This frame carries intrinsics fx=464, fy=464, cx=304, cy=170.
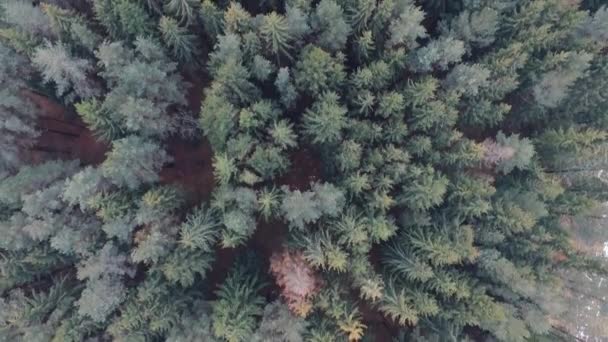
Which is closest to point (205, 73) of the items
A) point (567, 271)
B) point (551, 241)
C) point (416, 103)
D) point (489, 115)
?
point (416, 103)

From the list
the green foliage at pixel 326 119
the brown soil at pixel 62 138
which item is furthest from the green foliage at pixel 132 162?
the green foliage at pixel 326 119

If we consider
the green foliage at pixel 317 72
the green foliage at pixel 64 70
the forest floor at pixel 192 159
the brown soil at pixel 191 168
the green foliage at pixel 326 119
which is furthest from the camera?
the brown soil at pixel 191 168

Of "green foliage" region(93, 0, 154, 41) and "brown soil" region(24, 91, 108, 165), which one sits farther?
→ "brown soil" region(24, 91, 108, 165)

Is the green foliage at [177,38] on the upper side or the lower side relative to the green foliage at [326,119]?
upper

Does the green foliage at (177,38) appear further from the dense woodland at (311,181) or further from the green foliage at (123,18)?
the green foliage at (123,18)

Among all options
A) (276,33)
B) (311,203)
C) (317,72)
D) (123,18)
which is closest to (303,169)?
(311,203)

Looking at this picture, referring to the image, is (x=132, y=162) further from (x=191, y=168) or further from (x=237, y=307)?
(x=237, y=307)

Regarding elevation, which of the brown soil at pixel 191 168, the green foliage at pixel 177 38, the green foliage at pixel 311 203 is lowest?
the brown soil at pixel 191 168

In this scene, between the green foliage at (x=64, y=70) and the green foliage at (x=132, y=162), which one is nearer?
the green foliage at (x=64, y=70)

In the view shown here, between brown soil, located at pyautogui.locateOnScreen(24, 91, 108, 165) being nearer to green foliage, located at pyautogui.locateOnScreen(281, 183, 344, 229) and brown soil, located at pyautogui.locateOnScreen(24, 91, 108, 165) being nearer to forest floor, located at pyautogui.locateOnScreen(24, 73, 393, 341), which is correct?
forest floor, located at pyautogui.locateOnScreen(24, 73, 393, 341)

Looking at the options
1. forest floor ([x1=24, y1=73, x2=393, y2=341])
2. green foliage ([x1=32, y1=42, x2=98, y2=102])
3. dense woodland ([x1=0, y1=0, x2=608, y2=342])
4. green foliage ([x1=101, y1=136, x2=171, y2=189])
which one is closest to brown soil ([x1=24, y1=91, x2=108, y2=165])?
forest floor ([x1=24, y1=73, x2=393, y2=341])
